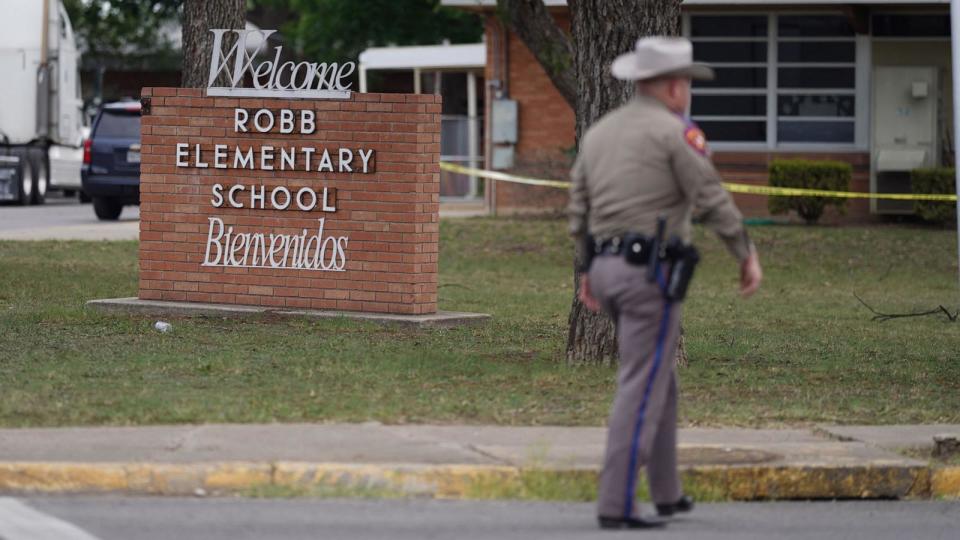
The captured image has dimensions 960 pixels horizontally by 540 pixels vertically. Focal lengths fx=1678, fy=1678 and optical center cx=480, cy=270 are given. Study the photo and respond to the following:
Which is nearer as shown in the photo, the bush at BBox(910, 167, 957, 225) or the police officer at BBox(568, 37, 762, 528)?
the police officer at BBox(568, 37, 762, 528)

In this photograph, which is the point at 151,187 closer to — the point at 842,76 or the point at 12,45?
the point at 842,76

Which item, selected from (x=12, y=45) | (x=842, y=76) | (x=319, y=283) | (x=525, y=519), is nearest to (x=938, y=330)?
(x=319, y=283)

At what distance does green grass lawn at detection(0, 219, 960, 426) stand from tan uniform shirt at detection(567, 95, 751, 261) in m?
2.55

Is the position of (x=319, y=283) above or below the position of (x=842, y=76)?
below

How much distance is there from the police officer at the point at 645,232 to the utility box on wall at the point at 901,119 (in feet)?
65.4

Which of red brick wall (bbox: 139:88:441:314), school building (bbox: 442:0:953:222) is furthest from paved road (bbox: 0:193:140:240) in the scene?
red brick wall (bbox: 139:88:441:314)

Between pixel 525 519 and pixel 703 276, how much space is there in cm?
1341

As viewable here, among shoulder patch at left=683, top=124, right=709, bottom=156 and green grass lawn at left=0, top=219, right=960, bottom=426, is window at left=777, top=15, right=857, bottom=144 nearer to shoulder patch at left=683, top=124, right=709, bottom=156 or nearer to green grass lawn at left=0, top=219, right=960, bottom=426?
green grass lawn at left=0, top=219, right=960, bottom=426

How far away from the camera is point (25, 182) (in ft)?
107

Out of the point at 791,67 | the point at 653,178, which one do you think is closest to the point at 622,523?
the point at 653,178

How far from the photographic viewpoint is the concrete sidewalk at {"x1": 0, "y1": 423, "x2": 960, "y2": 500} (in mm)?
7551

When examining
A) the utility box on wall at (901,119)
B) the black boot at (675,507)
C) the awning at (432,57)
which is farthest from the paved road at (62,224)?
the black boot at (675,507)

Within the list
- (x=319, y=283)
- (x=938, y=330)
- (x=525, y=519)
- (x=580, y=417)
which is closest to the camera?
(x=525, y=519)

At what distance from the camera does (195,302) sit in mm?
13805
